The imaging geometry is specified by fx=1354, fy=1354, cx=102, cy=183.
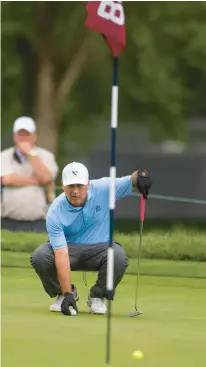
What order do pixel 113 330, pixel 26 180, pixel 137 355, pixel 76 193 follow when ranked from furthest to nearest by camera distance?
pixel 26 180 < pixel 76 193 < pixel 113 330 < pixel 137 355

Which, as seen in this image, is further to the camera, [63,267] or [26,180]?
[26,180]

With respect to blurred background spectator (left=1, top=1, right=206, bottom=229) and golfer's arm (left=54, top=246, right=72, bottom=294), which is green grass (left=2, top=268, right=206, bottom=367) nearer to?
golfer's arm (left=54, top=246, right=72, bottom=294)

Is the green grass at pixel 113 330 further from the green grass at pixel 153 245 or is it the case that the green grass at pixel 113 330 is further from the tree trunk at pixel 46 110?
the tree trunk at pixel 46 110

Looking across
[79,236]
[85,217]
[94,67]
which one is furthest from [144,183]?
[94,67]

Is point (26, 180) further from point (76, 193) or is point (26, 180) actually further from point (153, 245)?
point (76, 193)

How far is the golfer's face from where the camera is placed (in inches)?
399

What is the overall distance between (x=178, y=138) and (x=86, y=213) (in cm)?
1724

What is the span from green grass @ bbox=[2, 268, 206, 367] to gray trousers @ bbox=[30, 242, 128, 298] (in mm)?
214

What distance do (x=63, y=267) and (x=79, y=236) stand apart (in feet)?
1.47

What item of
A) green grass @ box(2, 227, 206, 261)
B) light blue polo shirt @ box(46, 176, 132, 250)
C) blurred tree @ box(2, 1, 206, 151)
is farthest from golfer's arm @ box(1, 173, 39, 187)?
blurred tree @ box(2, 1, 206, 151)

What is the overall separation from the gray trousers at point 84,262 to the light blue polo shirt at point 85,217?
86 mm

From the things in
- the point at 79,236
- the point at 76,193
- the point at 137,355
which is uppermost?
the point at 76,193

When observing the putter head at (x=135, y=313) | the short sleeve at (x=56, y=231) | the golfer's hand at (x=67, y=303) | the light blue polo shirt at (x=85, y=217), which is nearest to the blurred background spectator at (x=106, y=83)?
the light blue polo shirt at (x=85, y=217)

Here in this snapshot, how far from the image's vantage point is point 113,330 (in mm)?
9250
